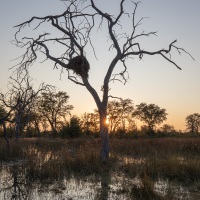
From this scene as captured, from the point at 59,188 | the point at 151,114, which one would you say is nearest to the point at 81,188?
the point at 59,188

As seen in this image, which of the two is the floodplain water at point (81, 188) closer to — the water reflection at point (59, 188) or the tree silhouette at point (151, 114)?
the water reflection at point (59, 188)

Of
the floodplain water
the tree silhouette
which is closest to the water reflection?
the floodplain water

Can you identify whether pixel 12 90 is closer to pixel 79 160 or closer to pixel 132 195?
pixel 79 160

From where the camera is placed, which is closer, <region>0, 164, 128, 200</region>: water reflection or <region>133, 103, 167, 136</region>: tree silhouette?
<region>0, 164, 128, 200</region>: water reflection

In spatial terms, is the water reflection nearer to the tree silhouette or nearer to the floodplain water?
the floodplain water

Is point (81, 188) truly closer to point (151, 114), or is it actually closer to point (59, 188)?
point (59, 188)

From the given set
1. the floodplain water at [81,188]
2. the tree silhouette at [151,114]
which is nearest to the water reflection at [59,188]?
the floodplain water at [81,188]

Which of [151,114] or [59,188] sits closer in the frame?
[59,188]

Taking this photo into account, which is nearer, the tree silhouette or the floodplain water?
the floodplain water

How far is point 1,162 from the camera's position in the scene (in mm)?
13547

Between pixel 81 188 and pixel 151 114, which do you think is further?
pixel 151 114

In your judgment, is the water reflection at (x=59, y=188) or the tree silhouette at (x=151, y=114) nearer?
the water reflection at (x=59, y=188)

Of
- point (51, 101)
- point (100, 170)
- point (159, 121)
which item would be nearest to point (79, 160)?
point (100, 170)

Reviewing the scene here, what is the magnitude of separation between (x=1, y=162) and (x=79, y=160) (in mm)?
4119
